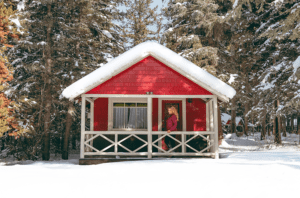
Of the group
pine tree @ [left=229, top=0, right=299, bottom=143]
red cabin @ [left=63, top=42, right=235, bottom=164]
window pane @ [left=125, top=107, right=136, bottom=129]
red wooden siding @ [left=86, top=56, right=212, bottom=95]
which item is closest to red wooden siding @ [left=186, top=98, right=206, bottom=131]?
red cabin @ [left=63, top=42, right=235, bottom=164]

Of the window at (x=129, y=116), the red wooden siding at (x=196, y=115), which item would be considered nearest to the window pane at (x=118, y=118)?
the window at (x=129, y=116)

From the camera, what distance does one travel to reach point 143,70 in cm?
1100

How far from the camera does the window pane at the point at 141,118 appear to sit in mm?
12430

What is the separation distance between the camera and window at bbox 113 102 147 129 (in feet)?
40.7

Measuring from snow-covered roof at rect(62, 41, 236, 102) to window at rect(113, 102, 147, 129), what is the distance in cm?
228

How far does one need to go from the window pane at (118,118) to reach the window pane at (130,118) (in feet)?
0.61

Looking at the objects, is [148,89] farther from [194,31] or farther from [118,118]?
[194,31]

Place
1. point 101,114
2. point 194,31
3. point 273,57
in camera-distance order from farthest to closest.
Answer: point 194,31 < point 273,57 < point 101,114

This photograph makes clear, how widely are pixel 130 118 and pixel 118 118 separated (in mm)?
556

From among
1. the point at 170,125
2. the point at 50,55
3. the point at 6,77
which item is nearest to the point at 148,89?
the point at 170,125

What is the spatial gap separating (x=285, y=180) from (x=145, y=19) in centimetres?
2639

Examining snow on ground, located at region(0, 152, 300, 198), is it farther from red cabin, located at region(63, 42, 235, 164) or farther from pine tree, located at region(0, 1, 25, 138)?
pine tree, located at region(0, 1, 25, 138)

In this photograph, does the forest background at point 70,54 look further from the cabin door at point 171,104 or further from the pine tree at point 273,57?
the cabin door at point 171,104

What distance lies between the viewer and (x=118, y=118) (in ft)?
40.7
